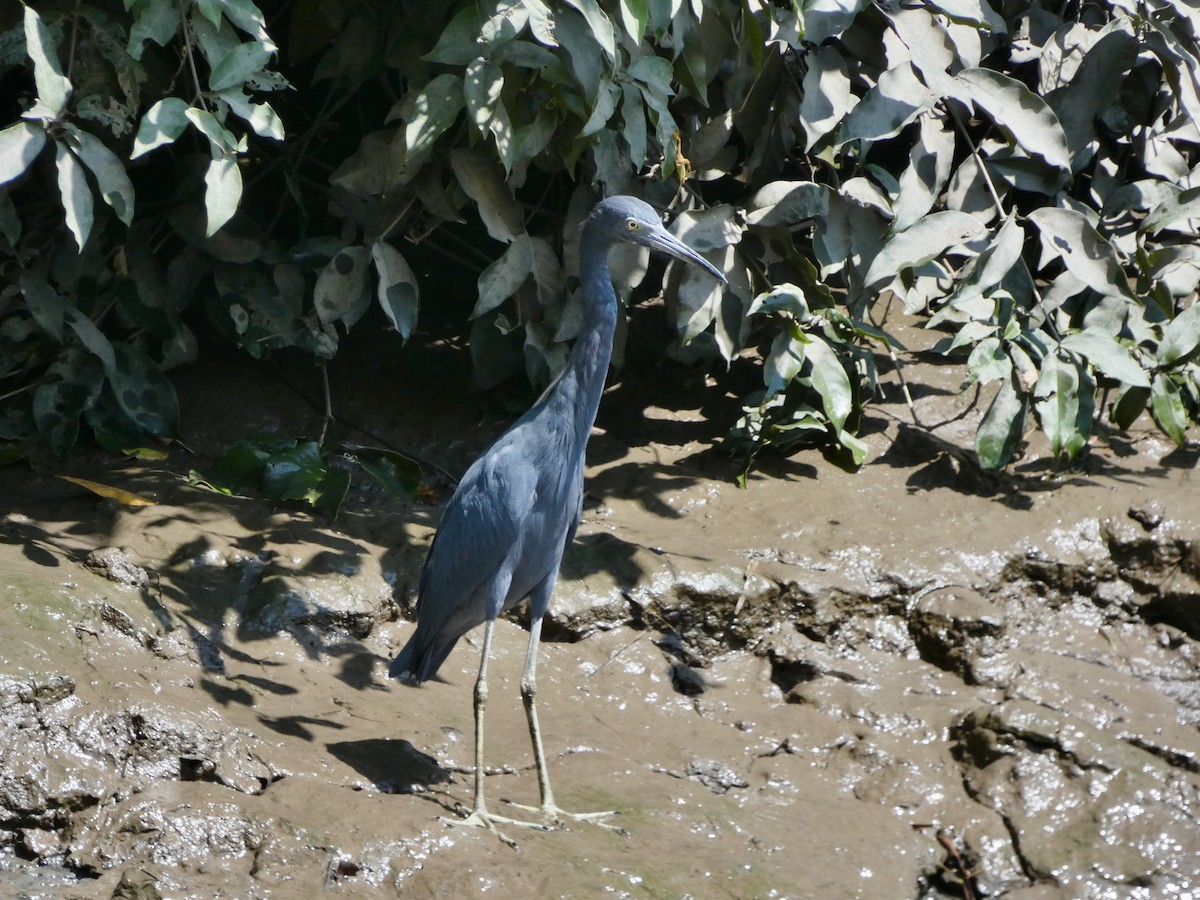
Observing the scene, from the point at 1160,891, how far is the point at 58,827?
3.14 m

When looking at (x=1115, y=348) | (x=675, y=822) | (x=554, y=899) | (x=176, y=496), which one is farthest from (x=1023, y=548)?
(x=176, y=496)

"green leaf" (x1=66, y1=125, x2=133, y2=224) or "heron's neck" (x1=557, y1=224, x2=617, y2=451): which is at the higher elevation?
"green leaf" (x1=66, y1=125, x2=133, y2=224)

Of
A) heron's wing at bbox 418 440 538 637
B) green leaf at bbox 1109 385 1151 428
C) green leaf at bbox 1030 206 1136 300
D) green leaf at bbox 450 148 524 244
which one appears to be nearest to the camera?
heron's wing at bbox 418 440 538 637

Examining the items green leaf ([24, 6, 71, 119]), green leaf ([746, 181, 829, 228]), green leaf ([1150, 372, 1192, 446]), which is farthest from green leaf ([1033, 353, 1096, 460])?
green leaf ([24, 6, 71, 119])

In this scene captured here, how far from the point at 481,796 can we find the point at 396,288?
2.02 metres

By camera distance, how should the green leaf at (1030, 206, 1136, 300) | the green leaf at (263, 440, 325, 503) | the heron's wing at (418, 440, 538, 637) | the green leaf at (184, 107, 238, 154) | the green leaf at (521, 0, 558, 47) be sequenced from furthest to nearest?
the green leaf at (1030, 206, 1136, 300) → the green leaf at (263, 440, 325, 503) → the heron's wing at (418, 440, 538, 637) → the green leaf at (521, 0, 558, 47) → the green leaf at (184, 107, 238, 154)

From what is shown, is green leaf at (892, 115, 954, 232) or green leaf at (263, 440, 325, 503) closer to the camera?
green leaf at (263, 440, 325, 503)

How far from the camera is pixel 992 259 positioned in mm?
5004

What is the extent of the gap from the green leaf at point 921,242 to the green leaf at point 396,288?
1688 mm

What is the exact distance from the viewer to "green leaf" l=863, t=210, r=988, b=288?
4.91 m

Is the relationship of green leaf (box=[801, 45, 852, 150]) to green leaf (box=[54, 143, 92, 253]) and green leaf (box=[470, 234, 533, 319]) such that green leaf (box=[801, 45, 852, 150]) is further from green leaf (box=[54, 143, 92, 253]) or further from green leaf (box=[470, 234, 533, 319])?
green leaf (box=[54, 143, 92, 253])

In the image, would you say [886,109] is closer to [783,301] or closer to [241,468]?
[783,301]

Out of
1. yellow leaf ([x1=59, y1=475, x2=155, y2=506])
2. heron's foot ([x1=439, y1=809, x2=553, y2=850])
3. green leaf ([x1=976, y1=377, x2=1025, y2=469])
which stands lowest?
heron's foot ([x1=439, y1=809, x2=553, y2=850])

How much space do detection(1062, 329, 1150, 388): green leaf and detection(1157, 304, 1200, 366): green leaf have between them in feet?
0.58
